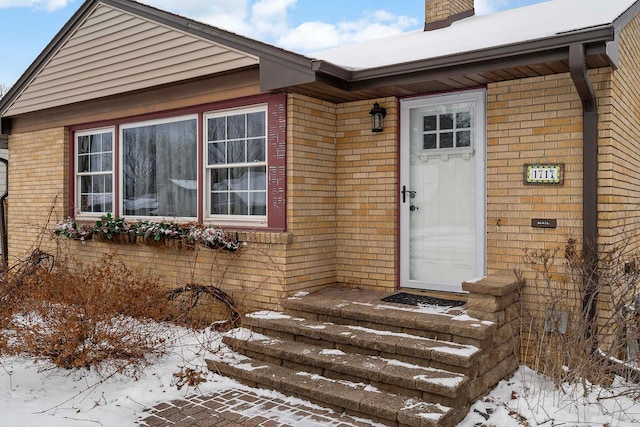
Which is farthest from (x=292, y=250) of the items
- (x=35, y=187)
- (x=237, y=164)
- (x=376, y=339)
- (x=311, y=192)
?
(x=35, y=187)

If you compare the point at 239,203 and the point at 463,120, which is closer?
the point at 463,120

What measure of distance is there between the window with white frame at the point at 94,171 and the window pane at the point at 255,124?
2.84 metres

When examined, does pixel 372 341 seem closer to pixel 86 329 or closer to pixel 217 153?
pixel 86 329

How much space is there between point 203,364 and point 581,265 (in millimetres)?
3504

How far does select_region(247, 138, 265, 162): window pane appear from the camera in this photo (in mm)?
6258

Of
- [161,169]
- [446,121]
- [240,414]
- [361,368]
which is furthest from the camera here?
[161,169]

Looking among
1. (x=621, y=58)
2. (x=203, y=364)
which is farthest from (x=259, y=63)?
(x=621, y=58)

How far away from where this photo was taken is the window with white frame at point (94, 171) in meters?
8.18

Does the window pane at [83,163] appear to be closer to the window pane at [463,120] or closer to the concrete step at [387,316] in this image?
the concrete step at [387,316]

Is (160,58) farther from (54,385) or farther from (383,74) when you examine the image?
(54,385)

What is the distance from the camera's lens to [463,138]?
5801 millimetres

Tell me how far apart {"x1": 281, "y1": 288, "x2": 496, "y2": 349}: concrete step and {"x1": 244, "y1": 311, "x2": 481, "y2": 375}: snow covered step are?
6 cm

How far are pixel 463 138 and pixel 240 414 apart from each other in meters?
3.59

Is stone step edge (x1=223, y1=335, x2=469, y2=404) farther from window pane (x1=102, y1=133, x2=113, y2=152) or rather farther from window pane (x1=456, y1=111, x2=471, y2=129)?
window pane (x1=102, y1=133, x2=113, y2=152)
